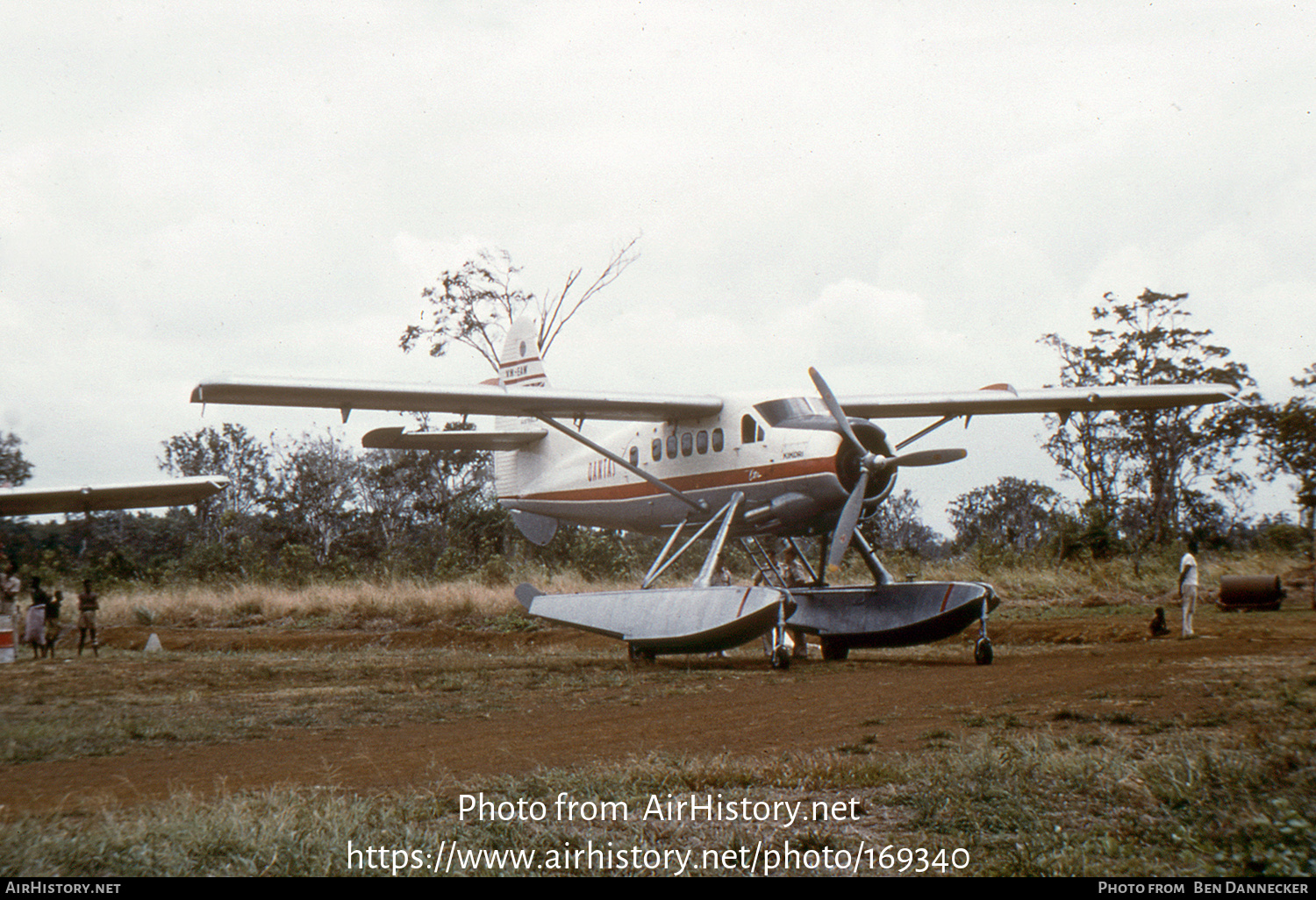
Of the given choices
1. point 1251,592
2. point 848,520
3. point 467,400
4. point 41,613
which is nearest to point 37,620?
point 41,613

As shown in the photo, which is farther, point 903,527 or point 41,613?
point 903,527

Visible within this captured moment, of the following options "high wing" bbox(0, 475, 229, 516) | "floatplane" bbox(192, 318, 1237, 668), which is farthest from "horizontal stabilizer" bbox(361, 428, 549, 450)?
"high wing" bbox(0, 475, 229, 516)

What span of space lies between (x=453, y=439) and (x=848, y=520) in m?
8.10

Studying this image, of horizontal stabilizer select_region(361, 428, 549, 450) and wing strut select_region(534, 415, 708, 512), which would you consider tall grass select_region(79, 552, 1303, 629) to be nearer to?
horizontal stabilizer select_region(361, 428, 549, 450)

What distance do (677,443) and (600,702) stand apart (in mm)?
6524

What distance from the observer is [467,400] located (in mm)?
14000

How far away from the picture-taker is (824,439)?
538 inches

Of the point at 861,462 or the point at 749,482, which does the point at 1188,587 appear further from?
the point at 749,482

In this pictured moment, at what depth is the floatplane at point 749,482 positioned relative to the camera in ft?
42.6

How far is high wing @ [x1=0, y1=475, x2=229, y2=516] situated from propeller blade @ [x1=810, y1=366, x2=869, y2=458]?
8.63 m

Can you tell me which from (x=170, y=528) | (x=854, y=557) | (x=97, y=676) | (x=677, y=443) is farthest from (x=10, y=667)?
(x=170, y=528)

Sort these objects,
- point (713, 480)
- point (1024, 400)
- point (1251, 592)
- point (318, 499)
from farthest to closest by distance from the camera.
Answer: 1. point (318, 499)
2. point (1251, 592)
3. point (1024, 400)
4. point (713, 480)

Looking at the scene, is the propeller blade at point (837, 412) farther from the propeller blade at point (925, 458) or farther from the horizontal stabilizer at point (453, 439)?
the horizontal stabilizer at point (453, 439)

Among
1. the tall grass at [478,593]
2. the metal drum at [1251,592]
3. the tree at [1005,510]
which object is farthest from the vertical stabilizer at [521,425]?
the tree at [1005,510]
